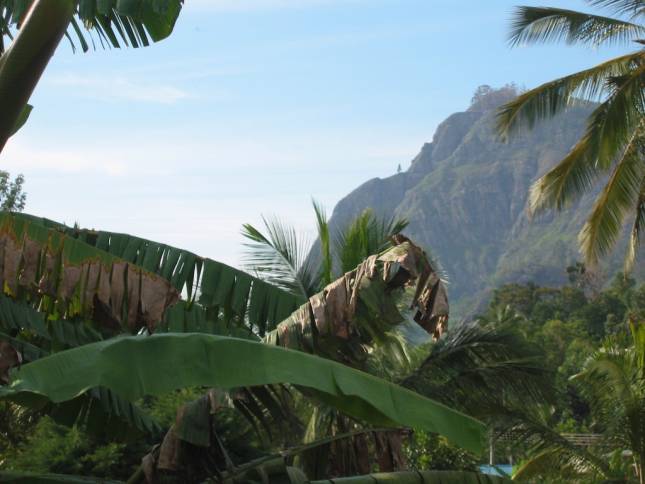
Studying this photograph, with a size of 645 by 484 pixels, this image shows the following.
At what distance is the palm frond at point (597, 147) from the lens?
13836mm

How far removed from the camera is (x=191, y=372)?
13.1 ft

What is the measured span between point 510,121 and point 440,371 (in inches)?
226

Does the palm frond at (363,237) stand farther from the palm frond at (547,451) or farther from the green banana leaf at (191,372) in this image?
the green banana leaf at (191,372)

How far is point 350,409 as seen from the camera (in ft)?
15.4

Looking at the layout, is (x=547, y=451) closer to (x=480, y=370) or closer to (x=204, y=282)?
(x=480, y=370)

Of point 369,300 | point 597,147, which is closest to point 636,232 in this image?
point 597,147

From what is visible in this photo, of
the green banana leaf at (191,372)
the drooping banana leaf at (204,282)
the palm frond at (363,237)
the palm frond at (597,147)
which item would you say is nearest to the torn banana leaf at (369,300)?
the drooping banana leaf at (204,282)

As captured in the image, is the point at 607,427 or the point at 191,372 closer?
the point at 191,372

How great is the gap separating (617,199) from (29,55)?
11896 mm

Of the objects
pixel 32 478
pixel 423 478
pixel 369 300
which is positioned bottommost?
pixel 423 478

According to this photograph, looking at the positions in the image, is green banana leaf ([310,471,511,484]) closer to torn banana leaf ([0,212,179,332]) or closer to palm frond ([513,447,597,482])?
torn banana leaf ([0,212,179,332])

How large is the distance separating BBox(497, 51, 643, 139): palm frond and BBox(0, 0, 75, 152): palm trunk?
11495mm

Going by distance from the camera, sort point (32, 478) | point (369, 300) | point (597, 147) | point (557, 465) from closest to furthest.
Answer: point (32, 478)
point (369, 300)
point (557, 465)
point (597, 147)

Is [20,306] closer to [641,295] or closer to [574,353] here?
[574,353]
